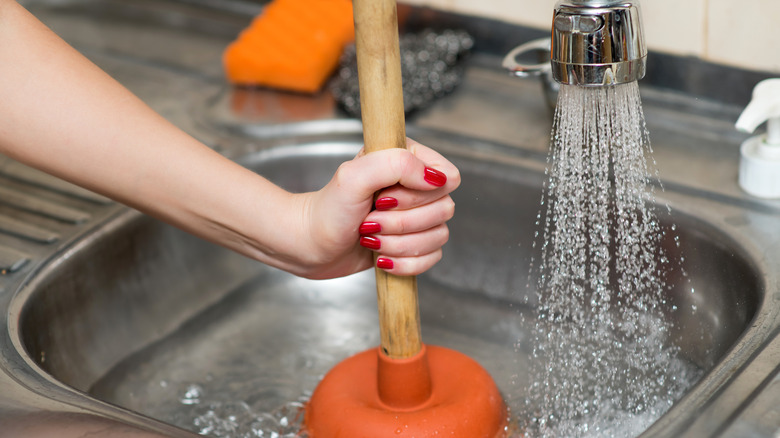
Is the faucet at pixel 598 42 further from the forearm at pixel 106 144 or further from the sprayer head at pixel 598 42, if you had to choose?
the forearm at pixel 106 144

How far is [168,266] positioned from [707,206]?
542 mm

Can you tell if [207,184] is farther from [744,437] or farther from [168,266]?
[744,437]

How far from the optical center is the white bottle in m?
0.71

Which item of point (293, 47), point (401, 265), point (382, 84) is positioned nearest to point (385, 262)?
point (401, 265)

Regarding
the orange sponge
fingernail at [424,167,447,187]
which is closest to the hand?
fingernail at [424,167,447,187]

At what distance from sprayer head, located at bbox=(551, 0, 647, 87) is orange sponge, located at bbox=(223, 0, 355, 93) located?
0.48 m

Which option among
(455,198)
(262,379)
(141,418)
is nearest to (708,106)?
(455,198)

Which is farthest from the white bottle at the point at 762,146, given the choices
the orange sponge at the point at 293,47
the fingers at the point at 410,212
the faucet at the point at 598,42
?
the orange sponge at the point at 293,47

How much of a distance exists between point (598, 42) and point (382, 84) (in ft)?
0.51

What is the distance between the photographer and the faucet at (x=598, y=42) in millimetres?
590

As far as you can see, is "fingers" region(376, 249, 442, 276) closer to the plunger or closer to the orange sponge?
the plunger

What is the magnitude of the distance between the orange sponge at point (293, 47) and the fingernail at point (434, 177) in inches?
18.7

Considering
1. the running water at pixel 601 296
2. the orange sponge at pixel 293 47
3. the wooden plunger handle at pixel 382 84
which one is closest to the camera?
the wooden plunger handle at pixel 382 84

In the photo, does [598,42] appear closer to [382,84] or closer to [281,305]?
[382,84]
